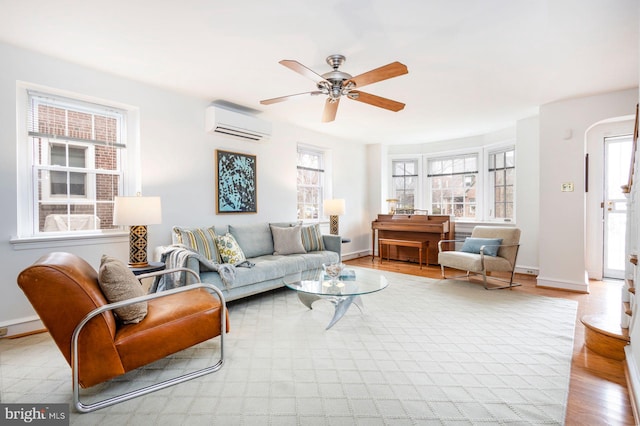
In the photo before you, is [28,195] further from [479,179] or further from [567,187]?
[479,179]

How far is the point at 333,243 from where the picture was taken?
455 cm

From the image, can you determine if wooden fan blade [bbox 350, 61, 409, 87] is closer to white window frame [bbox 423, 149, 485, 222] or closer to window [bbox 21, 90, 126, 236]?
window [bbox 21, 90, 126, 236]

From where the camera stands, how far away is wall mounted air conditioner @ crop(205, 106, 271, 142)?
150 inches

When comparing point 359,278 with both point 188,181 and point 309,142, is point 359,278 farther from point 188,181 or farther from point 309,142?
point 309,142

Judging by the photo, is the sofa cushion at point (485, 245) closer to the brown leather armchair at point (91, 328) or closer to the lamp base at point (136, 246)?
the brown leather armchair at point (91, 328)

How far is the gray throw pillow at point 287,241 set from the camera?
4.14 metres

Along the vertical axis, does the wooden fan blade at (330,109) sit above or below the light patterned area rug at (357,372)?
above

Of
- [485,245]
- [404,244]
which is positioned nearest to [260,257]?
[404,244]

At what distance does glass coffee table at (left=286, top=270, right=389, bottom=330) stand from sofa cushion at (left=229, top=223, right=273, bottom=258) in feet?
3.69

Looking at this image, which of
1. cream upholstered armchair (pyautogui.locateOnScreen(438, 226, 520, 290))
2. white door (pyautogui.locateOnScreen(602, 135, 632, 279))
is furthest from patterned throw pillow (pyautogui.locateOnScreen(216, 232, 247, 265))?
white door (pyautogui.locateOnScreen(602, 135, 632, 279))

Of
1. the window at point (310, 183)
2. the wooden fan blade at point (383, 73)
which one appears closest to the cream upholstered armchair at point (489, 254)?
the window at point (310, 183)

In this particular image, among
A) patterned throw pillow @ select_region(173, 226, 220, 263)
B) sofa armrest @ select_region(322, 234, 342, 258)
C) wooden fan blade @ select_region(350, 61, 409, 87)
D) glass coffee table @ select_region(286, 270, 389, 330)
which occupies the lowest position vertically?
glass coffee table @ select_region(286, 270, 389, 330)

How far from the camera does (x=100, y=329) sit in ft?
5.46

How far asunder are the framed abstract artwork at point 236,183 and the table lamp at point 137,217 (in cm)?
117
